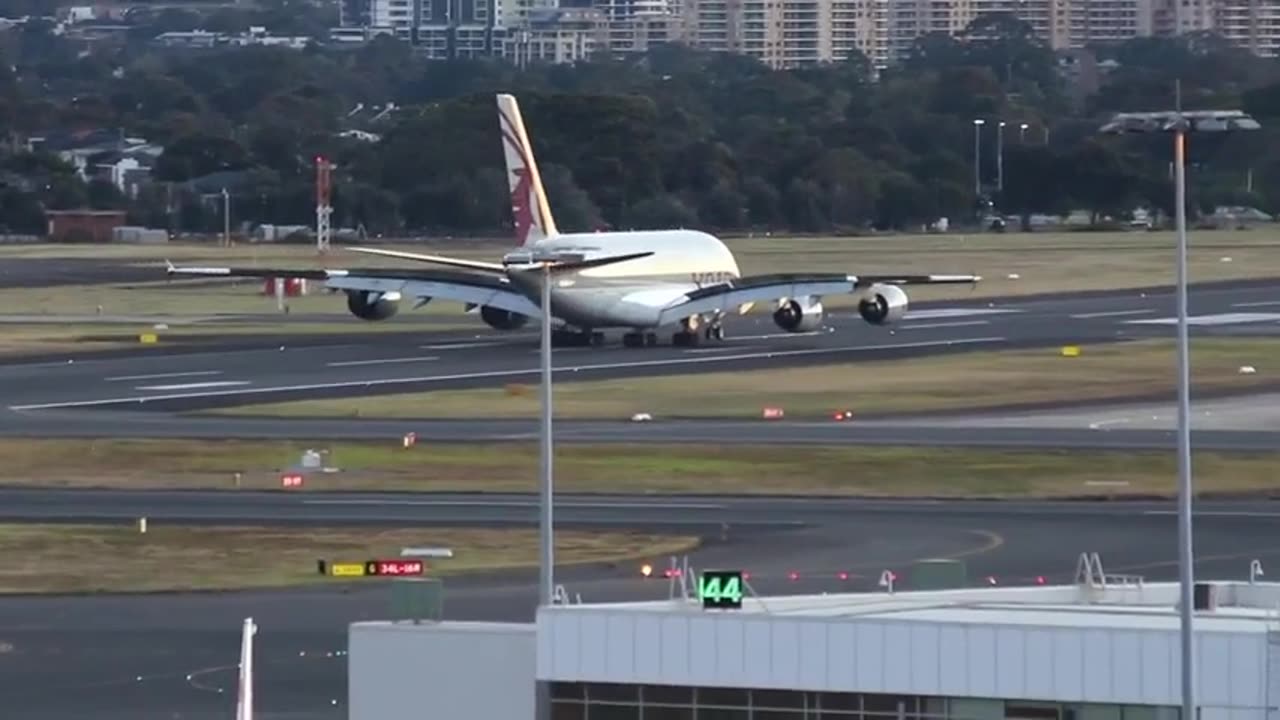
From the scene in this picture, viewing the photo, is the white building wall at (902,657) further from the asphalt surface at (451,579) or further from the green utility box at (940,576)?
the asphalt surface at (451,579)

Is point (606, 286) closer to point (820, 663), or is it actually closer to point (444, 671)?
point (444, 671)

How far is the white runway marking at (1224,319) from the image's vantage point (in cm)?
11069

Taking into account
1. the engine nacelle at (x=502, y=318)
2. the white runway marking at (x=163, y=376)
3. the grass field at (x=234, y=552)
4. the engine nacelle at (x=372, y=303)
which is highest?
the engine nacelle at (x=372, y=303)

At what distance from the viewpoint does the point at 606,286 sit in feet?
317

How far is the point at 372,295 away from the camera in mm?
101250

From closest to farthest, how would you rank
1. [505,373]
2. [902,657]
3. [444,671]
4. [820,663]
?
[902,657]
[820,663]
[444,671]
[505,373]

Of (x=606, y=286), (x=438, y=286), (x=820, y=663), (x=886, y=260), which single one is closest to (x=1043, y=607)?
(x=820, y=663)

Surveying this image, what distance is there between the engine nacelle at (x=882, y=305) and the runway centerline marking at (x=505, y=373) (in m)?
1.16

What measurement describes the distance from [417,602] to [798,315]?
7175 cm

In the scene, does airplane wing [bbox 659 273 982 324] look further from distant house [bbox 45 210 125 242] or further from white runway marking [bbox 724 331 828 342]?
distant house [bbox 45 210 125 242]

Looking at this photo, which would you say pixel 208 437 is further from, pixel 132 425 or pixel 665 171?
pixel 665 171

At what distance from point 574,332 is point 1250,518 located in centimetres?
4739

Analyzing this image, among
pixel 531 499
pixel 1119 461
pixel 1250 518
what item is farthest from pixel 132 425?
pixel 1250 518

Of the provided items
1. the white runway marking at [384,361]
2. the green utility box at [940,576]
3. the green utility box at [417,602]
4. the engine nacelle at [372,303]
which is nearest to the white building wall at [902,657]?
the green utility box at [417,602]
